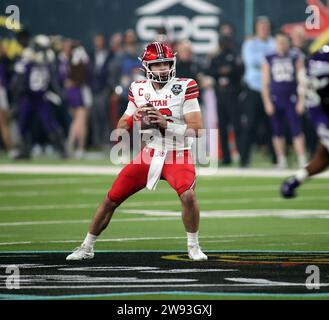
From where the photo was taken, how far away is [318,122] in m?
9.62

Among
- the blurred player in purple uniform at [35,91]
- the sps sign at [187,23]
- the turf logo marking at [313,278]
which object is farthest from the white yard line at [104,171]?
the turf logo marking at [313,278]

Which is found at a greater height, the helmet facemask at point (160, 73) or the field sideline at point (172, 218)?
the helmet facemask at point (160, 73)

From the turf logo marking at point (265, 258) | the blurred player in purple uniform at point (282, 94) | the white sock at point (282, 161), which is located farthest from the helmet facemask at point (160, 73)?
the white sock at point (282, 161)

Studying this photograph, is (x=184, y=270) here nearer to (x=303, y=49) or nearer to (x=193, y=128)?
(x=193, y=128)

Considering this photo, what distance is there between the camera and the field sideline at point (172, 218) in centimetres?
1176

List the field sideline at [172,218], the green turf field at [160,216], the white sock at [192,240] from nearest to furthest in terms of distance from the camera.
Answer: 1. the white sock at [192,240]
2. the field sideline at [172,218]
3. the green turf field at [160,216]

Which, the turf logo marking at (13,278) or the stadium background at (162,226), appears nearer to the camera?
the turf logo marking at (13,278)

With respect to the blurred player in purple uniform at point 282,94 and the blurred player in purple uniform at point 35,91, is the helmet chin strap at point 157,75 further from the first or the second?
the blurred player in purple uniform at point 35,91

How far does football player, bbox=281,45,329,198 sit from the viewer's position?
31.3ft

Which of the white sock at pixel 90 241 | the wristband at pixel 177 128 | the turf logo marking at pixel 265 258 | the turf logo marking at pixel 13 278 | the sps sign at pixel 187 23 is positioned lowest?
the turf logo marking at pixel 265 258

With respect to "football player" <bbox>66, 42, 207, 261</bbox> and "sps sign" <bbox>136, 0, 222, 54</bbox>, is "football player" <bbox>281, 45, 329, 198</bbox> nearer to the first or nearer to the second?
"football player" <bbox>66, 42, 207, 261</bbox>

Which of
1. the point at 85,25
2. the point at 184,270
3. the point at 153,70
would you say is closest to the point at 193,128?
the point at 153,70

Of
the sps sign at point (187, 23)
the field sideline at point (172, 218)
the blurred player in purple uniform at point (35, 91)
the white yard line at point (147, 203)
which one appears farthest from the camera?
the sps sign at point (187, 23)
